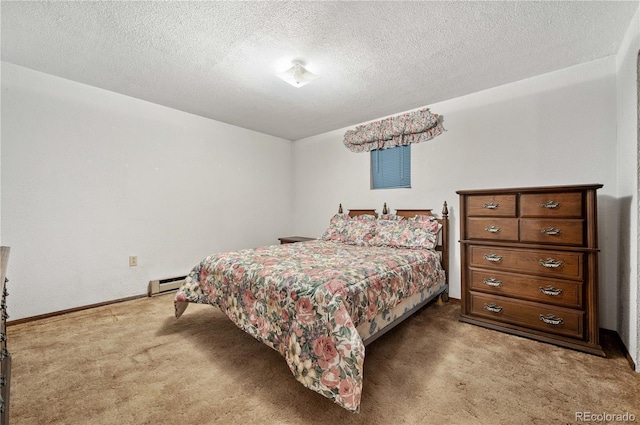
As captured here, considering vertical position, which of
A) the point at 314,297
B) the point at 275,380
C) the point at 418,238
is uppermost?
the point at 418,238

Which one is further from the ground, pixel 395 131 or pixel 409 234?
pixel 395 131

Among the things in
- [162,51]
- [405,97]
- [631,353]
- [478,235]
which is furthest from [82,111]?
[631,353]

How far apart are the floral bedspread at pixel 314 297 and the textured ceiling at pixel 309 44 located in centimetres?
171

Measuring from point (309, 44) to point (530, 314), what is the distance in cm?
277

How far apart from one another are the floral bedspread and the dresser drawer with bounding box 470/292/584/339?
1.60 ft

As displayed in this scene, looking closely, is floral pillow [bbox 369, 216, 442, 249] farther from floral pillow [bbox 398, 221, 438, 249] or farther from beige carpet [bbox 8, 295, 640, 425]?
beige carpet [bbox 8, 295, 640, 425]

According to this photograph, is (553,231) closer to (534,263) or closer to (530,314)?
(534,263)

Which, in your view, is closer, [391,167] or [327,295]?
[327,295]

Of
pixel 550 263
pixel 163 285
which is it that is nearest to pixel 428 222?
pixel 550 263

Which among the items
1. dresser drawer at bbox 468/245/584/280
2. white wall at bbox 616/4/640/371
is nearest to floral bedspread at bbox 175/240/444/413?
dresser drawer at bbox 468/245/584/280

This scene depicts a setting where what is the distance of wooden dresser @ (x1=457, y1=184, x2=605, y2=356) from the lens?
1.97 m

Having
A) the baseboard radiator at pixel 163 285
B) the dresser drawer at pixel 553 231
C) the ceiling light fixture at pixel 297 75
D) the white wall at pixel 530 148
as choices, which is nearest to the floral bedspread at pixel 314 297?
the dresser drawer at pixel 553 231

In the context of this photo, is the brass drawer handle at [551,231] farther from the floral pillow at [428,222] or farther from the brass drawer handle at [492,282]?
the floral pillow at [428,222]

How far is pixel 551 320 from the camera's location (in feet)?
6.76
